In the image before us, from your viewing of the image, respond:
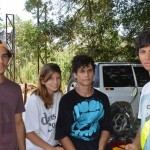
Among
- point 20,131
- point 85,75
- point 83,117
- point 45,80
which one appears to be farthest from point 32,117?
point 85,75

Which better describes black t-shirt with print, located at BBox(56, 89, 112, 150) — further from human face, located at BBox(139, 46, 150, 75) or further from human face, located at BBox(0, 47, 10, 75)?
human face, located at BBox(139, 46, 150, 75)

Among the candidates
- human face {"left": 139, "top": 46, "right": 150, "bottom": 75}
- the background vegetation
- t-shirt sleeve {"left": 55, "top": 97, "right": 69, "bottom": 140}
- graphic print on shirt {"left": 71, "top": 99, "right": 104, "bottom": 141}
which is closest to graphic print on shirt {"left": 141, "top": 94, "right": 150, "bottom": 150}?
human face {"left": 139, "top": 46, "right": 150, "bottom": 75}

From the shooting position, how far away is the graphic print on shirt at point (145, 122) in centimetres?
204

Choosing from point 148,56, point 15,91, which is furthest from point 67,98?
point 148,56

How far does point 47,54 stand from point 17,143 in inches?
564

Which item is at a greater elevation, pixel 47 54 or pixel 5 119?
pixel 47 54

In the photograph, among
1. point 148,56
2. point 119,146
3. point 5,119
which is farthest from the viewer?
point 119,146

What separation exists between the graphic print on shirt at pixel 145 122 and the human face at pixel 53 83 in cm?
108

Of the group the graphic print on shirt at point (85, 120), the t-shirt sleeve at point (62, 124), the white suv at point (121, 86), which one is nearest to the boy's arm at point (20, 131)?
the t-shirt sleeve at point (62, 124)

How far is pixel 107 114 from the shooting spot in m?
2.89

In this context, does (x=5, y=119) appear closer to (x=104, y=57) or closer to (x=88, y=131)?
(x=88, y=131)

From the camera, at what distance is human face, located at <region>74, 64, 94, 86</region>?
284cm

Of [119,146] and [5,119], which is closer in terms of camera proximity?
[5,119]

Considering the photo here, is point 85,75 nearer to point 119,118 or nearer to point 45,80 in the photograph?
point 45,80
